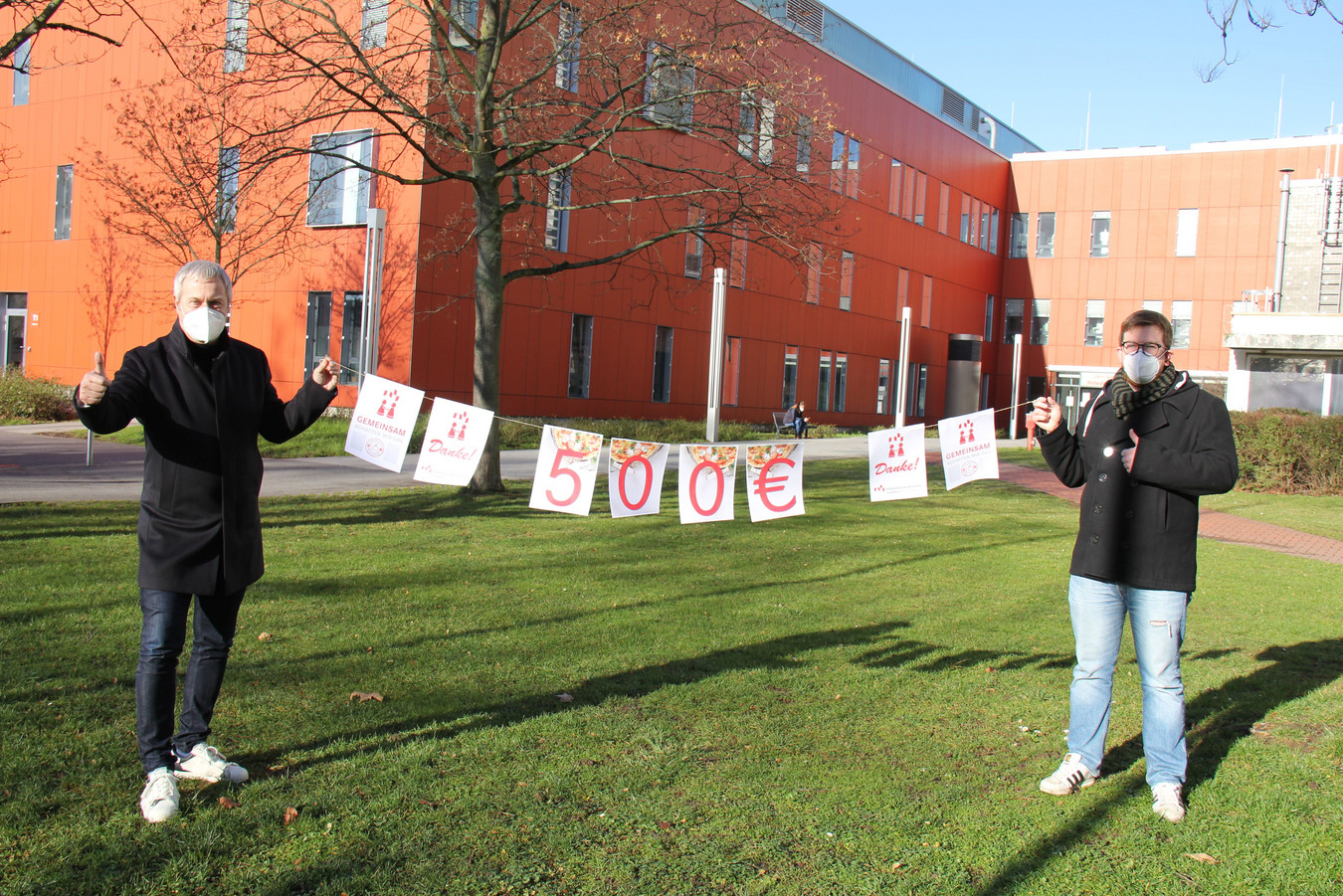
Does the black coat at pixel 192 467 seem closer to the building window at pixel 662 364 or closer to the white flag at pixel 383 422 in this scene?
the white flag at pixel 383 422

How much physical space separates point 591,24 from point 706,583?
7.74 meters

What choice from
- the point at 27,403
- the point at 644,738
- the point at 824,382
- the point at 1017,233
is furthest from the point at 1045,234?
the point at 644,738

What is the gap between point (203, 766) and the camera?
4.16 meters

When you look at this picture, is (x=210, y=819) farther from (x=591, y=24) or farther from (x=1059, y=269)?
(x=1059, y=269)

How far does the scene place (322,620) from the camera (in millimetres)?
7227

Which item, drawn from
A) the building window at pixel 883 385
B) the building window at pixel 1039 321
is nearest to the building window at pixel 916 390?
the building window at pixel 883 385

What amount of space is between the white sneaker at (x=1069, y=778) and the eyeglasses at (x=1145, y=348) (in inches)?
71.2

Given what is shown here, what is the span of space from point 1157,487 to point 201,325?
395 centimetres

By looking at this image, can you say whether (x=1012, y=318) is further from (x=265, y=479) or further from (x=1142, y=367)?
(x=1142, y=367)

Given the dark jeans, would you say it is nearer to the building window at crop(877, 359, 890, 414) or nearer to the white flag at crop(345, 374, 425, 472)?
the white flag at crop(345, 374, 425, 472)

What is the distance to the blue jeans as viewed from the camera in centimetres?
441

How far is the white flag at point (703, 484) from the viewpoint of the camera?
7.98m

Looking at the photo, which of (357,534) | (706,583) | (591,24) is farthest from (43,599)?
(591,24)

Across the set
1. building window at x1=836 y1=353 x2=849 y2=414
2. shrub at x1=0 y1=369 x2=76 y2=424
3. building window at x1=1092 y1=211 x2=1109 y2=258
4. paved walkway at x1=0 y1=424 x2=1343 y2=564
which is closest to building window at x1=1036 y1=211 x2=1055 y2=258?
building window at x1=1092 y1=211 x2=1109 y2=258
